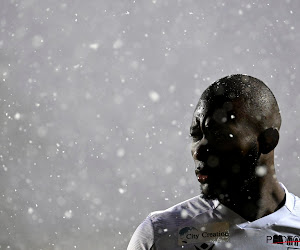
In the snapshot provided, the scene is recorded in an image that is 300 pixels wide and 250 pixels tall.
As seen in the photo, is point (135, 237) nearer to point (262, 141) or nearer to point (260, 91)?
point (262, 141)

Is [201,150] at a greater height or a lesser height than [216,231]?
greater

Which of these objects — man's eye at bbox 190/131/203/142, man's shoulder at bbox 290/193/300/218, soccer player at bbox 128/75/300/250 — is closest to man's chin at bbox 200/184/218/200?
soccer player at bbox 128/75/300/250

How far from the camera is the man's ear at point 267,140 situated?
1397 mm

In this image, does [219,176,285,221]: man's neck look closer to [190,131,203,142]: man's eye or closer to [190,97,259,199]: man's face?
[190,97,259,199]: man's face

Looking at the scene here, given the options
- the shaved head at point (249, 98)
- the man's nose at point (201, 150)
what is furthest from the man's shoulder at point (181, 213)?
the shaved head at point (249, 98)

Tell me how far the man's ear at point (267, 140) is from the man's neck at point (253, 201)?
0.10m

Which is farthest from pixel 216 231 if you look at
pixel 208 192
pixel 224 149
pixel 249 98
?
pixel 249 98

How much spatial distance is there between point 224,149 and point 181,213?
253mm

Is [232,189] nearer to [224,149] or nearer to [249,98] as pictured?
[224,149]

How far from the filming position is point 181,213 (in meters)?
1.42

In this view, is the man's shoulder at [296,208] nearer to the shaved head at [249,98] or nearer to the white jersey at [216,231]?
the white jersey at [216,231]

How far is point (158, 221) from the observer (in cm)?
138

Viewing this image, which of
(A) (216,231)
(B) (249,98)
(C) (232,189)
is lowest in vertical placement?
(A) (216,231)

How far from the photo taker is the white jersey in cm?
133
